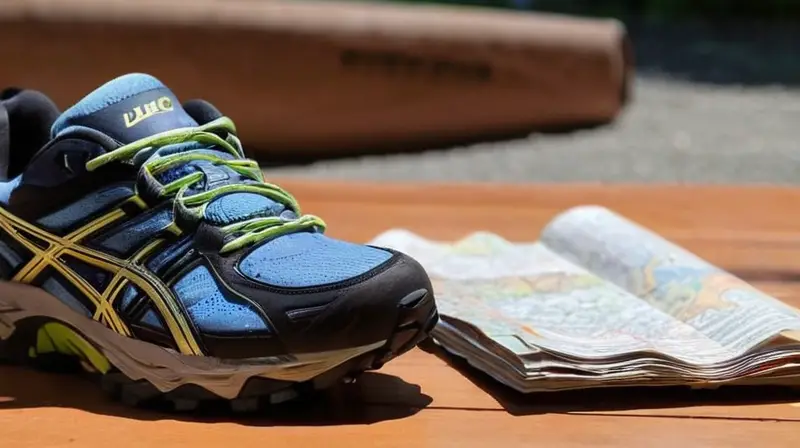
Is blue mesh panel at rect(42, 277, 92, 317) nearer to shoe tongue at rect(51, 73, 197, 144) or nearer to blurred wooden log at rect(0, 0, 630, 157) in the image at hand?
shoe tongue at rect(51, 73, 197, 144)

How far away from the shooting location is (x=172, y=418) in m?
0.71

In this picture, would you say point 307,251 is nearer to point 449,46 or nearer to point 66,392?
point 66,392

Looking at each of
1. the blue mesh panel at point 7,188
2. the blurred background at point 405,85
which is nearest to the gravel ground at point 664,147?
the blurred background at point 405,85

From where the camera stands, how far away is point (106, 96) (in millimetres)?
771

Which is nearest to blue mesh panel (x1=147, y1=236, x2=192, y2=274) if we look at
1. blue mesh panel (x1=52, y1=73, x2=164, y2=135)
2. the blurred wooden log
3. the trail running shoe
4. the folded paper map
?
the trail running shoe

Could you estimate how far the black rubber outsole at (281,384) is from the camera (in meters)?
0.69

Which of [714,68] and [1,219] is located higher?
[1,219]

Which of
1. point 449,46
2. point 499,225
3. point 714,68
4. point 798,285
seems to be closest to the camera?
point 798,285

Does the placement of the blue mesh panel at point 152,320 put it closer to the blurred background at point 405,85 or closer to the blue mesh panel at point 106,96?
the blue mesh panel at point 106,96

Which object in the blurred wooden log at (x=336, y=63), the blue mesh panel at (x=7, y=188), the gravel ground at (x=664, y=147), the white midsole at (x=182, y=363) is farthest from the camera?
the gravel ground at (x=664, y=147)

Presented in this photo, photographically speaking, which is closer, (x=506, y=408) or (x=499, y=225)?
(x=506, y=408)

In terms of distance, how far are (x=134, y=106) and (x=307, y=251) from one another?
6.7 inches

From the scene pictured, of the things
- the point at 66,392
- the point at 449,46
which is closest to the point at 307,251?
the point at 66,392

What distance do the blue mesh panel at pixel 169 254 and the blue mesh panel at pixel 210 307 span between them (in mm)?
16
